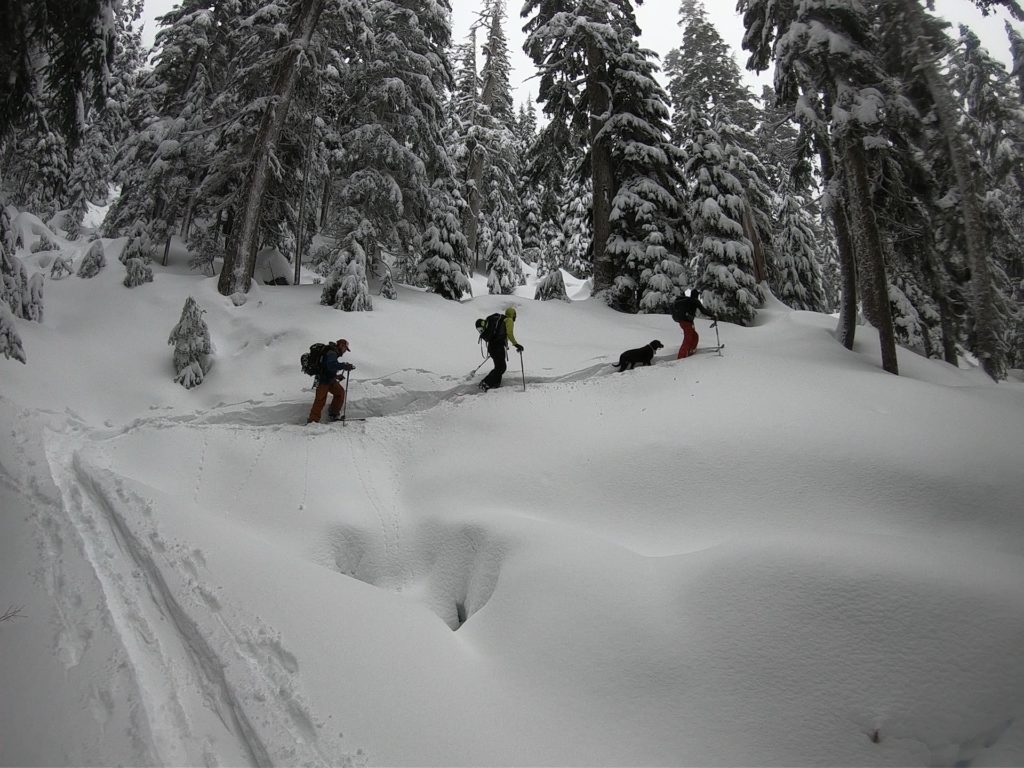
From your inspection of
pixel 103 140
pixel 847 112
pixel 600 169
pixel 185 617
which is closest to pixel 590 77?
pixel 600 169

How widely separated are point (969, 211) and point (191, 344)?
1768 cm

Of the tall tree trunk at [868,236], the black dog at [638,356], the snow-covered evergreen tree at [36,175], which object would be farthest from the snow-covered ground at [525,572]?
the snow-covered evergreen tree at [36,175]

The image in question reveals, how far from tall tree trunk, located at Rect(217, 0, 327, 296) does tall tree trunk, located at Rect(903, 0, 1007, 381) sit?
15827 mm

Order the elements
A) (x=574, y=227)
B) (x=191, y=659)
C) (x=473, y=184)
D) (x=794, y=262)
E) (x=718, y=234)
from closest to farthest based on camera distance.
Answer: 1. (x=191, y=659)
2. (x=718, y=234)
3. (x=794, y=262)
4. (x=473, y=184)
5. (x=574, y=227)

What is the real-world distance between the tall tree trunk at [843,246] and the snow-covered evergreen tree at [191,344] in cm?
1436

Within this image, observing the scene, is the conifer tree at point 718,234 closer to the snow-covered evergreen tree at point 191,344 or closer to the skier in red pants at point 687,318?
the skier in red pants at point 687,318

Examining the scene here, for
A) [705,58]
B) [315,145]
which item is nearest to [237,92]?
[315,145]

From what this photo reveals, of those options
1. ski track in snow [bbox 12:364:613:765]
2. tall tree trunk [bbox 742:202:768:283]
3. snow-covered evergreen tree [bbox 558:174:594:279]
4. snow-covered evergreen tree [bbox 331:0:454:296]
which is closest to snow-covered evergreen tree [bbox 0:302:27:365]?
ski track in snow [bbox 12:364:613:765]

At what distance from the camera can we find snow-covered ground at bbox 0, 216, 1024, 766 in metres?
3.59

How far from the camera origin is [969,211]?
1183 cm

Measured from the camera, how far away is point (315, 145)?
1961 centimetres

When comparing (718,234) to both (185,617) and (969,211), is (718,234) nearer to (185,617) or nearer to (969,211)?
(969,211)

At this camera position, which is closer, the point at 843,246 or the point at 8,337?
the point at 8,337

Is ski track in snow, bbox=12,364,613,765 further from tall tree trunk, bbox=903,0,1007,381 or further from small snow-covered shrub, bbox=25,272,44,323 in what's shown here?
tall tree trunk, bbox=903,0,1007,381
